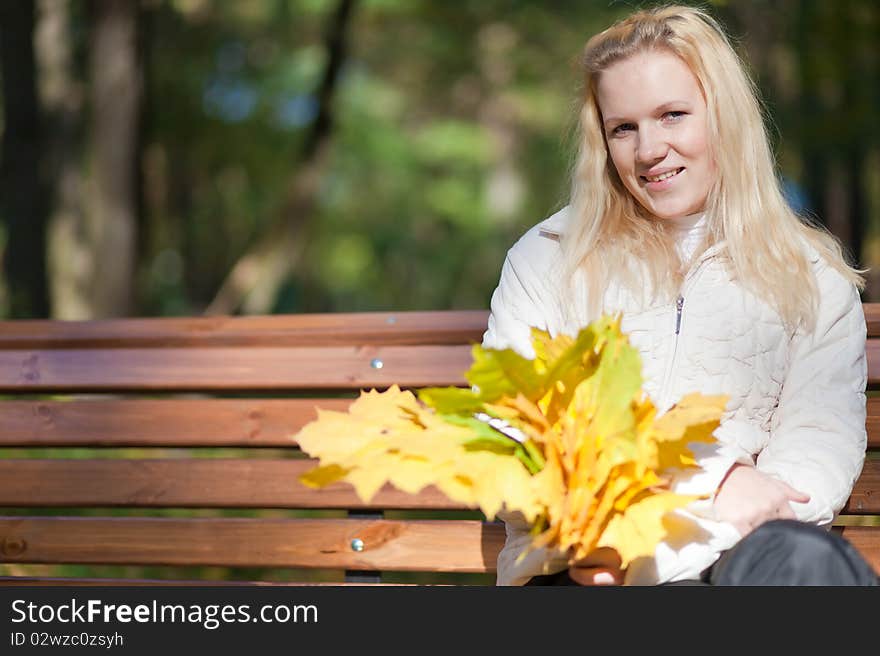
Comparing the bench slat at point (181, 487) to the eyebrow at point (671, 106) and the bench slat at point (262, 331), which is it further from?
the eyebrow at point (671, 106)

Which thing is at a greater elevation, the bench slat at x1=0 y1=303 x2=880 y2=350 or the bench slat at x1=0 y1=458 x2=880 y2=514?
the bench slat at x1=0 y1=303 x2=880 y2=350

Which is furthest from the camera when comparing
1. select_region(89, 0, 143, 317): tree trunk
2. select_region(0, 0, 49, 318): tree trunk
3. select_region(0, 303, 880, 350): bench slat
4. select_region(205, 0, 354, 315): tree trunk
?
select_region(205, 0, 354, 315): tree trunk

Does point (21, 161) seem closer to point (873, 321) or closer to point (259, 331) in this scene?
point (259, 331)

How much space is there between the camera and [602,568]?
2.41 metres

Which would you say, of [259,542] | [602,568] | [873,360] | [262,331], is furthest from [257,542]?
[873,360]

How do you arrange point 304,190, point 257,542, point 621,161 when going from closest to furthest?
point 621,161 < point 257,542 < point 304,190

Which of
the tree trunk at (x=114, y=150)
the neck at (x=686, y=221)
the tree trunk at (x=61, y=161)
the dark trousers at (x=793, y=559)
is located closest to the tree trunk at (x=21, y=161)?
the tree trunk at (x=61, y=161)

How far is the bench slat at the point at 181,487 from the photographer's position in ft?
10.7

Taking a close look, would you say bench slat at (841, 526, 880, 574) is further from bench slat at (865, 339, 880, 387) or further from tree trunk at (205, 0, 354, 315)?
tree trunk at (205, 0, 354, 315)

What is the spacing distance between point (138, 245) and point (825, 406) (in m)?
5.71

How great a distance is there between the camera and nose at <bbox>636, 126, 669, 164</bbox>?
2.68 metres

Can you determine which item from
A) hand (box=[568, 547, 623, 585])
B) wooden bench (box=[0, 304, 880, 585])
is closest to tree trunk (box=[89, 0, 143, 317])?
wooden bench (box=[0, 304, 880, 585])

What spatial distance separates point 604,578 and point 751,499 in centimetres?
34

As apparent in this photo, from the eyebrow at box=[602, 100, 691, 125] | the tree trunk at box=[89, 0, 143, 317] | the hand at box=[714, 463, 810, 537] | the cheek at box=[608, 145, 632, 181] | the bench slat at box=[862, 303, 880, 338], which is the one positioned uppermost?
the tree trunk at box=[89, 0, 143, 317]
